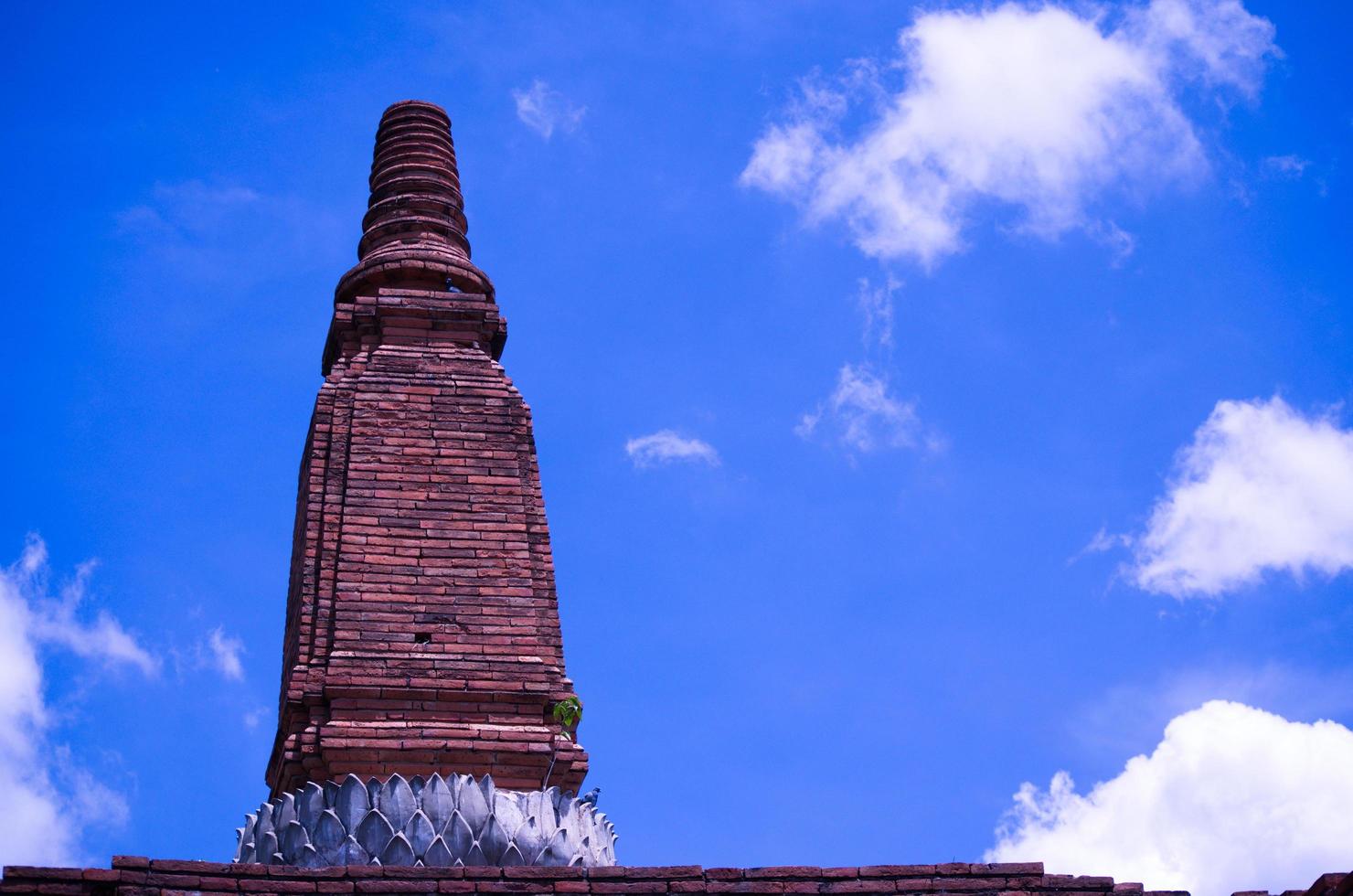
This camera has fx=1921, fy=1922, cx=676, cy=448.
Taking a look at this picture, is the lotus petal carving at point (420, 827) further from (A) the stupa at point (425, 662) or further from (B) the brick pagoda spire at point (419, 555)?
(B) the brick pagoda spire at point (419, 555)

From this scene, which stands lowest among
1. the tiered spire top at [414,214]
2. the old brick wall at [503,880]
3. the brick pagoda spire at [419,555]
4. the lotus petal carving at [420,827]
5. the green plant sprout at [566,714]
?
the old brick wall at [503,880]

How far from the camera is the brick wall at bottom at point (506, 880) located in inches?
389

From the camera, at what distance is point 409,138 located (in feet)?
56.6

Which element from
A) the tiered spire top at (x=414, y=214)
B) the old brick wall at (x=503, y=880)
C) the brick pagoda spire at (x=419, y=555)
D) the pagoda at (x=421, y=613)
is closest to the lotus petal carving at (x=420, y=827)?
the pagoda at (x=421, y=613)

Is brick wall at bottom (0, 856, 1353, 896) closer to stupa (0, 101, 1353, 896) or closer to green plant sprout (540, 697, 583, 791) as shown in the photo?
stupa (0, 101, 1353, 896)

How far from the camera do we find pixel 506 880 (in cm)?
1003

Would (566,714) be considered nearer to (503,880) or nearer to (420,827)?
(420,827)

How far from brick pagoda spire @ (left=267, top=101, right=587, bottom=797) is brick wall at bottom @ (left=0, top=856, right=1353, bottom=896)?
2892mm

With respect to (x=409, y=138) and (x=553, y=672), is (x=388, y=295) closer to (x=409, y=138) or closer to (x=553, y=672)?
(x=409, y=138)

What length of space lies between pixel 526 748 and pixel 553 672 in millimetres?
697

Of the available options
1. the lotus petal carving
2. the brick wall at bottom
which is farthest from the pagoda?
the brick wall at bottom

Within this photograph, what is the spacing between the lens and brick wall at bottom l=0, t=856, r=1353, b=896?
9.88 meters

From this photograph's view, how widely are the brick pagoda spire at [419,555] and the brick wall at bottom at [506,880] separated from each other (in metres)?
2.89

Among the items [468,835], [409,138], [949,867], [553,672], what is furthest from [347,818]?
[409,138]
